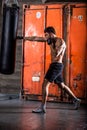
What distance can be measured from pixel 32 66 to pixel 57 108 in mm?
1762

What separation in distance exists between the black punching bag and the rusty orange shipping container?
1.91 meters

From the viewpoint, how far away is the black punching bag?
24.4ft

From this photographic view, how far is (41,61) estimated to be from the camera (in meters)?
9.50

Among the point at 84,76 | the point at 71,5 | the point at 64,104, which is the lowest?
the point at 64,104

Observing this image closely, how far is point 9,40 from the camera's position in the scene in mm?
7484

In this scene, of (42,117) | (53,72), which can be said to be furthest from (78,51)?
(42,117)

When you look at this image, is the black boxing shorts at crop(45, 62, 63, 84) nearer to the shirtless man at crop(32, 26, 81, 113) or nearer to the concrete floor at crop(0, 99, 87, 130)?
the shirtless man at crop(32, 26, 81, 113)

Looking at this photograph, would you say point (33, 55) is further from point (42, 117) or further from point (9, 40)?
point (42, 117)

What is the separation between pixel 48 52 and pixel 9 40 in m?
2.14

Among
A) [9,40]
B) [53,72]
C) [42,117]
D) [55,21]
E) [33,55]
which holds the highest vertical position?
[55,21]

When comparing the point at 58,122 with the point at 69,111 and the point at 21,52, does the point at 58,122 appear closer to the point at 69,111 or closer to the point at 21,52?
the point at 69,111

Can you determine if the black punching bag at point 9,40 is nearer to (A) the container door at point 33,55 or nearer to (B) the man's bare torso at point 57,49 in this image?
Result: (B) the man's bare torso at point 57,49

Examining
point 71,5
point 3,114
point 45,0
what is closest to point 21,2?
point 45,0

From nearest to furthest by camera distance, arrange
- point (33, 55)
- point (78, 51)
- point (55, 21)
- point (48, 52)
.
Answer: point (78, 51) < point (55, 21) < point (48, 52) < point (33, 55)
